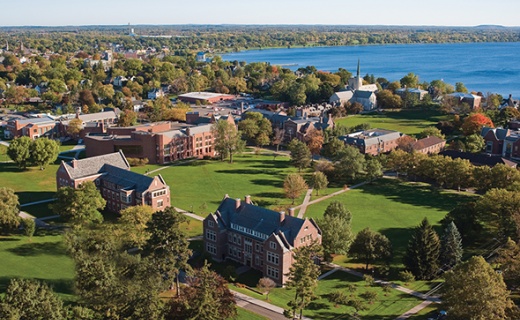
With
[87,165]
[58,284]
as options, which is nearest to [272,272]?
[58,284]

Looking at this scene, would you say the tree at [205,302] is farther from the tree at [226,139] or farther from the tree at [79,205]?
the tree at [226,139]

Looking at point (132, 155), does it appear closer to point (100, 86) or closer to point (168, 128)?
point (168, 128)

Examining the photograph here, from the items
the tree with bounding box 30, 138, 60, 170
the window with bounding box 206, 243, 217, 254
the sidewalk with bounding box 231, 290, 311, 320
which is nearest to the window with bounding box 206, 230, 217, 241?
the window with bounding box 206, 243, 217, 254

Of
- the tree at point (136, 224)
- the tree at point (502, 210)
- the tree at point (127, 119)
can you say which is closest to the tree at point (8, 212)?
the tree at point (136, 224)

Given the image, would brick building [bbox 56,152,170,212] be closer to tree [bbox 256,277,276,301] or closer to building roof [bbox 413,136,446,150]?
tree [bbox 256,277,276,301]

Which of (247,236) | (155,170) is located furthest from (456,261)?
(155,170)
